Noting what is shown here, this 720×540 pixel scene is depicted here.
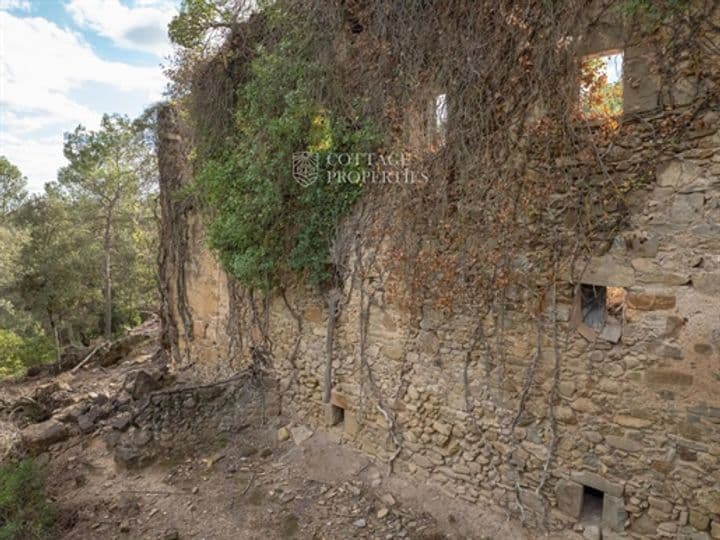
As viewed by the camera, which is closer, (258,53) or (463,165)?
(463,165)

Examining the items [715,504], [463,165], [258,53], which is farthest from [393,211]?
[715,504]

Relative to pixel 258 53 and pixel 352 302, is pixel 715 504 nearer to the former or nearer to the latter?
pixel 352 302

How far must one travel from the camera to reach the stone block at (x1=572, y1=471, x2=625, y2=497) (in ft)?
11.6

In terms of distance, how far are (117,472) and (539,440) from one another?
210 inches

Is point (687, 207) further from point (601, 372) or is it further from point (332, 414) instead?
point (332, 414)

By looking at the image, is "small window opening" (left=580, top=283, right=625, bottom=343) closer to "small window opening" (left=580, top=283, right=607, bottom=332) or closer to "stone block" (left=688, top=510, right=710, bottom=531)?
"small window opening" (left=580, top=283, right=607, bottom=332)

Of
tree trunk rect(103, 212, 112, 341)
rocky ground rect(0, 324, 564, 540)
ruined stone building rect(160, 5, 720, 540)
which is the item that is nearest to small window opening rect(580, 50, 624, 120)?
ruined stone building rect(160, 5, 720, 540)

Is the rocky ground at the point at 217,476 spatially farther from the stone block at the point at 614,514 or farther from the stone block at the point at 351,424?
the stone block at the point at 614,514

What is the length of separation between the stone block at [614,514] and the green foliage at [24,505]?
563cm

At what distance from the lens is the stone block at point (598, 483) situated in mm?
3545

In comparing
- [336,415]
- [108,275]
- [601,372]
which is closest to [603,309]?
[601,372]

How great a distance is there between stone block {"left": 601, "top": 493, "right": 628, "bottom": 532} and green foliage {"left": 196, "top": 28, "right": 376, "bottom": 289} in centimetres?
360

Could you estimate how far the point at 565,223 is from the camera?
3674 mm

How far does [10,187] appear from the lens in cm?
1706
